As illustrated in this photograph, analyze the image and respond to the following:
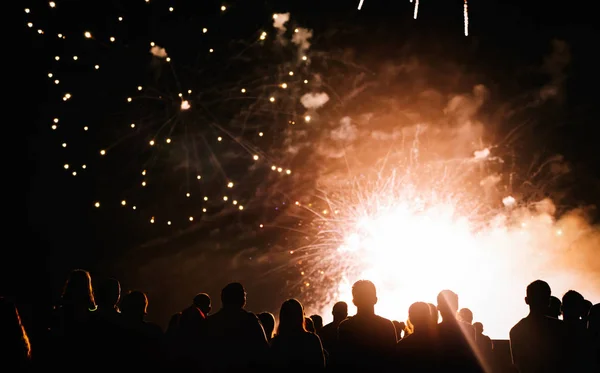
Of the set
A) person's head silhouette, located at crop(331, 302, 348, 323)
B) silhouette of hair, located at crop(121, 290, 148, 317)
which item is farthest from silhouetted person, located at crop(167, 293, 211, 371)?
person's head silhouette, located at crop(331, 302, 348, 323)

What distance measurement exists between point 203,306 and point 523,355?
4203 mm

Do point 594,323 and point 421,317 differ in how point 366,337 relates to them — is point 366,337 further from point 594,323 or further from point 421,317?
point 594,323

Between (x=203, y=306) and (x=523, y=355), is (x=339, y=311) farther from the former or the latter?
(x=523, y=355)

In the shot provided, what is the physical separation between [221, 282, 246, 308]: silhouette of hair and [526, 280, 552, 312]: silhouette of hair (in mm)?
3175

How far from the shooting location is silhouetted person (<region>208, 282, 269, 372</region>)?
13.3 ft

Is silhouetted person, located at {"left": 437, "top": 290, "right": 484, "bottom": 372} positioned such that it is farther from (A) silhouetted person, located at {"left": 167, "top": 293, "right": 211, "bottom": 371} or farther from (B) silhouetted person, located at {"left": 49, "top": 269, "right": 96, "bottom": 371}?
(B) silhouetted person, located at {"left": 49, "top": 269, "right": 96, "bottom": 371}

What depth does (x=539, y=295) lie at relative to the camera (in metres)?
4.46

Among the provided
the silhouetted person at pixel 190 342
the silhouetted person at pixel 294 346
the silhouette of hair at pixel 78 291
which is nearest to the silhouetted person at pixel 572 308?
the silhouetted person at pixel 294 346

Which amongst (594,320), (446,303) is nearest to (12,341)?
Result: (446,303)

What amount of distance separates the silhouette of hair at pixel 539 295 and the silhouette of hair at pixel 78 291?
4917 mm

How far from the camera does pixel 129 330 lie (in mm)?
Result: 4238

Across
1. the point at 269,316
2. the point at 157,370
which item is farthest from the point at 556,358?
the point at 157,370

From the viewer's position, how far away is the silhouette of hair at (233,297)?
169 inches

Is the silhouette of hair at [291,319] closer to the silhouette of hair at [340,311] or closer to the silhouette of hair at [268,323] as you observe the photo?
the silhouette of hair at [268,323]
